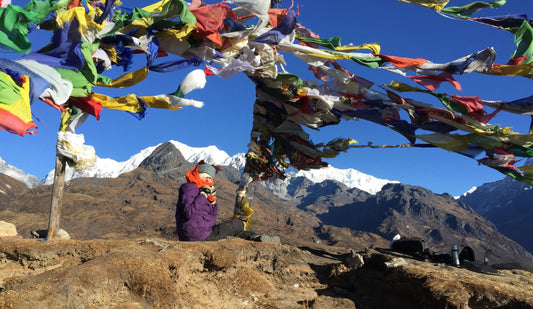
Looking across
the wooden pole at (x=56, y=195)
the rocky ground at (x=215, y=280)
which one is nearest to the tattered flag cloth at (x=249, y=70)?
the wooden pole at (x=56, y=195)

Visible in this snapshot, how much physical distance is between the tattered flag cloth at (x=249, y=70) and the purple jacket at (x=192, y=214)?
1522mm

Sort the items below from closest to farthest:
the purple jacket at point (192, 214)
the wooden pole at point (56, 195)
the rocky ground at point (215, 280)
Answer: the rocky ground at point (215, 280)
the wooden pole at point (56, 195)
the purple jacket at point (192, 214)

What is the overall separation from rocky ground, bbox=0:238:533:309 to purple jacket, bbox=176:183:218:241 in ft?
3.35

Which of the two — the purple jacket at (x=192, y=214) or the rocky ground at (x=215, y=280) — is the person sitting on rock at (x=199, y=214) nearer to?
the purple jacket at (x=192, y=214)

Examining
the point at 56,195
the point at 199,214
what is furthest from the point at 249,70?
the point at 56,195

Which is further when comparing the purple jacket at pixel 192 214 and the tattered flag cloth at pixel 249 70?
the purple jacket at pixel 192 214

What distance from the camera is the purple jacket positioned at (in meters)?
5.32

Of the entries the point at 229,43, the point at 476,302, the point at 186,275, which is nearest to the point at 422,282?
the point at 476,302

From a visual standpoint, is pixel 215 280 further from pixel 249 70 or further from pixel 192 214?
pixel 249 70

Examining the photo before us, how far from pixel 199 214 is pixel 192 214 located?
0.12 m

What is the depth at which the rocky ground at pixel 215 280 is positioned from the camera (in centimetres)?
265

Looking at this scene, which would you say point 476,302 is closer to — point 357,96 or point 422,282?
point 422,282

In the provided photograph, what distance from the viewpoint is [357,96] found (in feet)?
20.2

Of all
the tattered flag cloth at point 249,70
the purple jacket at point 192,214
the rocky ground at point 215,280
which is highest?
the tattered flag cloth at point 249,70
